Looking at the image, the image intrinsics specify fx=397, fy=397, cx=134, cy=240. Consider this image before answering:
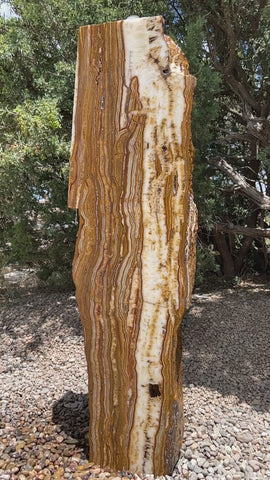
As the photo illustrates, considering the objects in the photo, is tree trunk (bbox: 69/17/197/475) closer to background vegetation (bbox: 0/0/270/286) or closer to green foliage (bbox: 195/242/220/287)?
background vegetation (bbox: 0/0/270/286)

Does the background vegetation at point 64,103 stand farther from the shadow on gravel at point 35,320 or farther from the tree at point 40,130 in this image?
the shadow on gravel at point 35,320

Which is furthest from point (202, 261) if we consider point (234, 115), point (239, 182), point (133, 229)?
point (133, 229)

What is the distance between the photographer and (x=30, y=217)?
4.46m

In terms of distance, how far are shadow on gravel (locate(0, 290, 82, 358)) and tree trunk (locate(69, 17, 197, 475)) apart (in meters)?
1.83

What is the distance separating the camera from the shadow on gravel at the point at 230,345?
277cm

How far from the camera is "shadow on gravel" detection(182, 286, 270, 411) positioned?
2.77 meters

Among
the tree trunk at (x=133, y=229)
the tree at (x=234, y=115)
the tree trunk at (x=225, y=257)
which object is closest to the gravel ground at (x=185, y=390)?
the tree trunk at (x=133, y=229)

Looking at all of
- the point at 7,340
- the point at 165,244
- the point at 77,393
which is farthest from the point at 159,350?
the point at 7,340

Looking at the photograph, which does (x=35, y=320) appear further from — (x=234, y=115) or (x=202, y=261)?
(x=234, y=115)

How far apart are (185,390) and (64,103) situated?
2998mm

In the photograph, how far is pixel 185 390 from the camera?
2.67 metres

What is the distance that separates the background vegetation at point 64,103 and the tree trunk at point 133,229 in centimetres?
198

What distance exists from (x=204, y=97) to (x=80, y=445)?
3.18m

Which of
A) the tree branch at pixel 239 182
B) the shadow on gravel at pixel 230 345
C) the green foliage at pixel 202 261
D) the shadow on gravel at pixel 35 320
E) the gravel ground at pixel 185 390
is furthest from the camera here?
the tree branch at pixel 239 182
